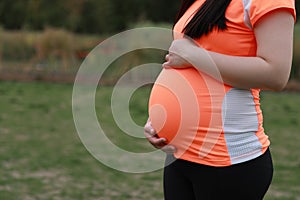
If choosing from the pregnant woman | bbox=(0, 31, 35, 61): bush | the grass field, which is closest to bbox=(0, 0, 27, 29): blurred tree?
bbox=(0, 31, 35, 61): bush

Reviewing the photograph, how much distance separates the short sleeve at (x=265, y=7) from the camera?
1537 mm

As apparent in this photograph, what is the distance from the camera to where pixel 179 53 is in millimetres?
1703

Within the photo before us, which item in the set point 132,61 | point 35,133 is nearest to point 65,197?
point 35,133

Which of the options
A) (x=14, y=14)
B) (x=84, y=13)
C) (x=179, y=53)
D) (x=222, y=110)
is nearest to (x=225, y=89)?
(x=222, y=110)

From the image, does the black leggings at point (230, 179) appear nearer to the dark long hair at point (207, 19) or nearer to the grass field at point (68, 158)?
the dark long hair at point (207, 19)

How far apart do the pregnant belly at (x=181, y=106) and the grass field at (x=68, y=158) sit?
2874mm

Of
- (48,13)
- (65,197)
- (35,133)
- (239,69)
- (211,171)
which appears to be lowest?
(48,13)

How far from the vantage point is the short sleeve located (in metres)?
1.54

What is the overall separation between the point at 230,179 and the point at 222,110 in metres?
0.20

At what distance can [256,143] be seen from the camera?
167cm

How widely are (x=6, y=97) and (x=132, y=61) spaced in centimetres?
453

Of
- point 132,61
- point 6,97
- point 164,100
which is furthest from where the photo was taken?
point 132,61

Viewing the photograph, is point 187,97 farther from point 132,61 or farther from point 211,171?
point 132,61

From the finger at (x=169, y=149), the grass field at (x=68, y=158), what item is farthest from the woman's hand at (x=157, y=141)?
the grass field at (x=68, y=158)
